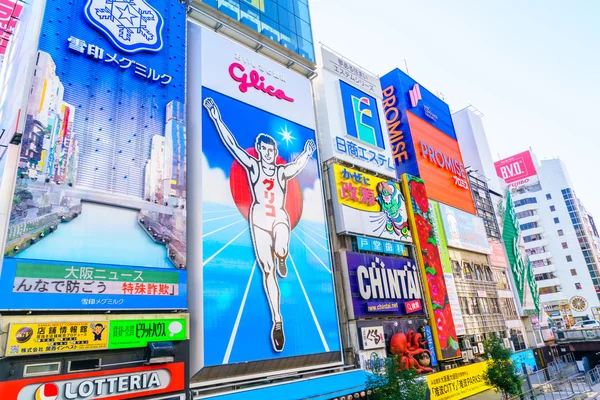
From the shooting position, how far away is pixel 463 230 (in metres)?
38.6

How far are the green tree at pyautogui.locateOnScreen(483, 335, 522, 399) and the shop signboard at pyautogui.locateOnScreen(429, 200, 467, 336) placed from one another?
10.8ft

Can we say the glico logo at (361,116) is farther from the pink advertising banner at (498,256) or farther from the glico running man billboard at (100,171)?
the pink advertising banner at (498,256)

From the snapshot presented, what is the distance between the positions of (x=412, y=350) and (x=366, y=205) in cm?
966

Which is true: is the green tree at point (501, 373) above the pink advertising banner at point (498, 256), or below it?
below

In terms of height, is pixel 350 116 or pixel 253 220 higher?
pixel 350 116

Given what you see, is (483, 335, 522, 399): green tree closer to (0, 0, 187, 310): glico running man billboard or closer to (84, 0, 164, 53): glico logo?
(0, 0, 187, 310): glico running man billboard

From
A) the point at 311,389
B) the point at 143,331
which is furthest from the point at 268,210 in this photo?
the point at 143,331

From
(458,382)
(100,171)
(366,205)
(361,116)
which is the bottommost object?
(458,382)

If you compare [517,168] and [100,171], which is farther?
[517,168]

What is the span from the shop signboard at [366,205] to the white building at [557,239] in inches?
2350

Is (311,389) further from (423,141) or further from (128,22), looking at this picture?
(423,141)

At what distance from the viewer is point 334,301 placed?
78.7 feet

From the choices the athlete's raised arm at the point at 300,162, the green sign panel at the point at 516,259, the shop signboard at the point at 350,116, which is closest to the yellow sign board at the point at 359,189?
the shop signboard at the point at 350,116

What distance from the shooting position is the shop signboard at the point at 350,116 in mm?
30125
